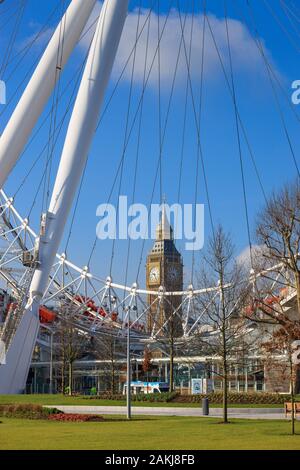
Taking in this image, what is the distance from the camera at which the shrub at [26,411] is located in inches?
1278

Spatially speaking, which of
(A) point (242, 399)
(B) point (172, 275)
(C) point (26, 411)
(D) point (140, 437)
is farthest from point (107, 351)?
(D) point (140, 437)

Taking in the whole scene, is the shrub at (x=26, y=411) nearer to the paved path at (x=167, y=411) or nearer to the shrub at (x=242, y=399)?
the paved path at (x=167, y=411)

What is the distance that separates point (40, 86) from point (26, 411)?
1339cm

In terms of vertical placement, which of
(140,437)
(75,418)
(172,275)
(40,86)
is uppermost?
(172,275)

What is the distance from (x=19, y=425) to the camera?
27750 mm

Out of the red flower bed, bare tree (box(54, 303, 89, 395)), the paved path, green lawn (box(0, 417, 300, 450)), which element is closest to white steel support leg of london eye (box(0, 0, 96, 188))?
the red flower bed

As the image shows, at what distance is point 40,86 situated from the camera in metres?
29.3

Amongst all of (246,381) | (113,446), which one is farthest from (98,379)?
(113,446)

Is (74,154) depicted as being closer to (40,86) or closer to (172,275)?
(40,86)

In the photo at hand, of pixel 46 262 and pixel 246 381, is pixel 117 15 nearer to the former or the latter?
pixel 46 262

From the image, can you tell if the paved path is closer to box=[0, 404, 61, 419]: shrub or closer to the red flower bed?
box=[0, 404, 61, 419]: shrub

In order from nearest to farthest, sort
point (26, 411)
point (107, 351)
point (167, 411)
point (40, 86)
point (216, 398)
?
1. point (40, 86)
2. point (26, 411)
3. point (167, 411)
4. point (216, 398)
5. point (107, 351)

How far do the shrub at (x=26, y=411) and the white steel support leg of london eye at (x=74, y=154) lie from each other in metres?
4.90

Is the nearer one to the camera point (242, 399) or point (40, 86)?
point (40, 86)
